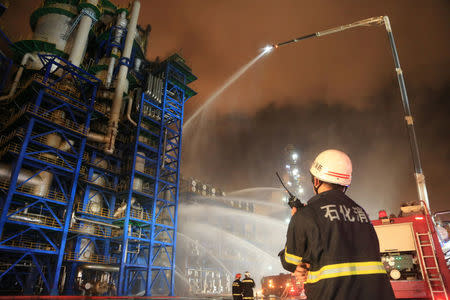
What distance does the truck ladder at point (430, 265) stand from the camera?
772 cm

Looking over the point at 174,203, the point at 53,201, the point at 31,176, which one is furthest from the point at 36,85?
the point at 174,203

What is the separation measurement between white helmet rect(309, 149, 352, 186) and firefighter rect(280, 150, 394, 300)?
35cm

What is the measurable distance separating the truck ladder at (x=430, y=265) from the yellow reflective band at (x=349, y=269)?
7.47m

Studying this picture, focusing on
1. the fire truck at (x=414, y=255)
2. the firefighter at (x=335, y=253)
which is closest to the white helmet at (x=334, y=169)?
the firefighter at (x=335, y=253)

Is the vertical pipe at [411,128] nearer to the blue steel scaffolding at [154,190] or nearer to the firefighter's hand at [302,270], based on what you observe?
the firefighter's hand at [302,270]

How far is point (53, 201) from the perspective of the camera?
2369cm

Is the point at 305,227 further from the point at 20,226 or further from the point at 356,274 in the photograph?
the point at 20,226

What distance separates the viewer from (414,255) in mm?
8562

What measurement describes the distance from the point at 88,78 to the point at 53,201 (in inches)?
542

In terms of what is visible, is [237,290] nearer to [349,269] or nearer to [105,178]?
[349,269]

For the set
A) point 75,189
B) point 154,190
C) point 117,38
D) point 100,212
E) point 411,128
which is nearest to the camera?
point 411,128

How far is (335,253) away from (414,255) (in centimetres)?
820

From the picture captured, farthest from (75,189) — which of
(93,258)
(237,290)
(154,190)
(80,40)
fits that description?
(237,290)

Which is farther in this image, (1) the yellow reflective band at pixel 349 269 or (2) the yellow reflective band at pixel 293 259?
(2) the yellow reflective band at pixel 293 259
